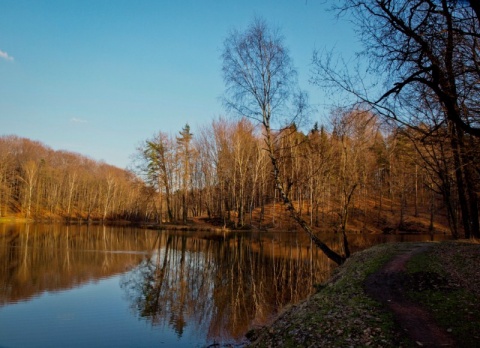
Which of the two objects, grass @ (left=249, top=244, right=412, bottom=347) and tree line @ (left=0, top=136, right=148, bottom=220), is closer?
grass @ (left=249, top=244, right=412, bottom=347)

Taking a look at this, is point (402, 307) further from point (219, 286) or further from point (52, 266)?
point (52, 266)

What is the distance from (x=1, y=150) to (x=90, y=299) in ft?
302

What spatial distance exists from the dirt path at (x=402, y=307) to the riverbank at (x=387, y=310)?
3cm

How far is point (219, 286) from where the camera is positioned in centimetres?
1719

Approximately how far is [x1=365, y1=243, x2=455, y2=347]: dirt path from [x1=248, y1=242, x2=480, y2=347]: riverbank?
29 millimetres

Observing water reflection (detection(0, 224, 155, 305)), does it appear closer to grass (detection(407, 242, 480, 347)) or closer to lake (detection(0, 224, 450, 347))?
lake (detection(0, 224, 450, 347))

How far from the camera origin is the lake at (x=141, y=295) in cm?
1054

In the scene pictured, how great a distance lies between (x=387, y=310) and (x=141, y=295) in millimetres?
10641

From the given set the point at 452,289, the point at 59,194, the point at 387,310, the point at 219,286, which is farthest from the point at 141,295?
the point at 59,194

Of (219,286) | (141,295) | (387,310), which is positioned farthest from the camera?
(219,286)

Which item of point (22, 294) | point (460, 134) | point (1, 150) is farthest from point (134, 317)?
point (1, 150)

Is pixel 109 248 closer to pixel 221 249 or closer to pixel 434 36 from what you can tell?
pixel 221 249

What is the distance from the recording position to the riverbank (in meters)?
6.76

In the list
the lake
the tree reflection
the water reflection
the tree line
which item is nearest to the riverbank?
the tree reflection
